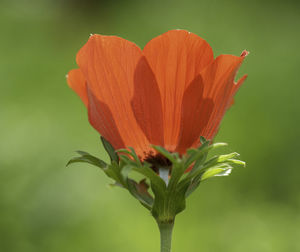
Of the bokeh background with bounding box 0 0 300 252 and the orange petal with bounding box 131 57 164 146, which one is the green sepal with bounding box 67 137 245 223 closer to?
the orange petal with bounding box 131 57 164 146

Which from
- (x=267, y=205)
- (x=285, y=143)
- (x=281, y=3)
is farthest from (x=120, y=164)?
(x=281, y=3)

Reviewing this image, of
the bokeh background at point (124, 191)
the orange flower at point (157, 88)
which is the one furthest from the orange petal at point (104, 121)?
the bokeh background at point (124, 191)

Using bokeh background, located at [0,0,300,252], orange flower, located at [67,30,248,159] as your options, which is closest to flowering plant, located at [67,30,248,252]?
orange flower, located at [67,30,248,159]

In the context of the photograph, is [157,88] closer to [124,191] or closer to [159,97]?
[159,97]

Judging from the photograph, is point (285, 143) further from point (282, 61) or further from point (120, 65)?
point (120, 65)

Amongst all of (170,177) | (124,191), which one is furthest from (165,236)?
(124,191)

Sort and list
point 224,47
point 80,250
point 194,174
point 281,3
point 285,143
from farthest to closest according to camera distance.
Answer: point 281,3 → point 224,47 → point 285,143 → point 80,250 → point 194,174
